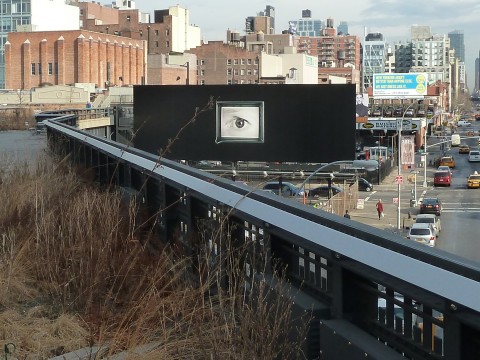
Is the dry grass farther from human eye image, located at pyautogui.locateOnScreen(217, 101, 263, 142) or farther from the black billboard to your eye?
human eye image, located at pyautogui.locateOnScreen(217, 101, 263, 142)

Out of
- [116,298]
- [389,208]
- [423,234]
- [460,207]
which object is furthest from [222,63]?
[116,298]

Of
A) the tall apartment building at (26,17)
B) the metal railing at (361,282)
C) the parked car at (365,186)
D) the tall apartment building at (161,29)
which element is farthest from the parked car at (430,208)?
the tall apartment building at (161,29)

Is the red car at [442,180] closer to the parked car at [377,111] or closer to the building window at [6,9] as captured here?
the parked car at [377,111]

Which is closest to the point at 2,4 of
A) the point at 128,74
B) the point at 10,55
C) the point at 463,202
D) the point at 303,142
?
the point at 10,55

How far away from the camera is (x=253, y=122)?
1053 inches

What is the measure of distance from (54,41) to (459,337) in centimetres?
9333

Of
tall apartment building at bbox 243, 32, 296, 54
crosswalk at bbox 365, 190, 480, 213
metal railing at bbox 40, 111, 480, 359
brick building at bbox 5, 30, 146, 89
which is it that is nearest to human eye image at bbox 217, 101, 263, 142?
metal railing at bbox 40, 111, 480, 359

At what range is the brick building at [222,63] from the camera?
120 metres

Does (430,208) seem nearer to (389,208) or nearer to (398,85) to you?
(389,208)

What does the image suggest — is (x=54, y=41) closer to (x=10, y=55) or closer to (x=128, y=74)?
(x=10, y=55)

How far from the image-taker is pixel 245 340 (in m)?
3.74

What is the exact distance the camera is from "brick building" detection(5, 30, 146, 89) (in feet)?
298

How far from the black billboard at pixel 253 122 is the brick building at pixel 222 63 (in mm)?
93257

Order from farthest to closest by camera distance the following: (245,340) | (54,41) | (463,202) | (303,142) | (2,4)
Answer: (2,4) → (54,41) → (463,202) → (303,142) → (245,340)
